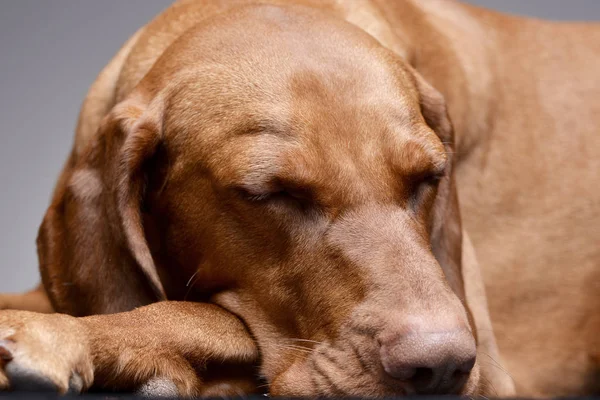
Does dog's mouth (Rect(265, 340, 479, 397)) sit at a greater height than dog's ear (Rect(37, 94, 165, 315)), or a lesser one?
lesser

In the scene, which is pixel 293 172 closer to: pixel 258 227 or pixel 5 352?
pixel 258 227

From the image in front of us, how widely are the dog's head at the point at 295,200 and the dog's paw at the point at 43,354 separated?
0.47 meters

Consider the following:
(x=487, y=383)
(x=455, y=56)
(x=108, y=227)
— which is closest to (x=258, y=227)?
(x=108, y=227)

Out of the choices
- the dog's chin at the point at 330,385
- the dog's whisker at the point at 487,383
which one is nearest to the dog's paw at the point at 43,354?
the dog's chin at the point at 330,385

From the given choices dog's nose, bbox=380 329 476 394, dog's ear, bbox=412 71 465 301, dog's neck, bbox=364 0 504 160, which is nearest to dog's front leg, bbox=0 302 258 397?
dog's nose, bbox=380 329 476 394

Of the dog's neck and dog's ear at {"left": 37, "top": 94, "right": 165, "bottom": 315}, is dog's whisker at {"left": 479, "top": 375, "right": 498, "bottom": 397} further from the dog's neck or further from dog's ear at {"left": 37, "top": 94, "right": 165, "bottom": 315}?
the dog's neck

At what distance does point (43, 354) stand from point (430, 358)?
719 millimetres

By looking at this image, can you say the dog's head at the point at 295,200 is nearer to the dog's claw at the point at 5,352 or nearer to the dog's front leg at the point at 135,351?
the dog's front leg at the point at 135,351

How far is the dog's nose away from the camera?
190 cm

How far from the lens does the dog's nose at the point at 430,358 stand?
6.23 feet

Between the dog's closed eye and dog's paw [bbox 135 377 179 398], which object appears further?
the dog's closed eye

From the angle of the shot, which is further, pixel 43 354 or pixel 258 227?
pixel 258 227

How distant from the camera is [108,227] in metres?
2.49

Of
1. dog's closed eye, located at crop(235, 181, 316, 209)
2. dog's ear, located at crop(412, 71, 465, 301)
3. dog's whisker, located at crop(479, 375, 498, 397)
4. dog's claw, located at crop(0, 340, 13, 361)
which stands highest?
dog's claw, located at crop(0, 340, 13, 361)
